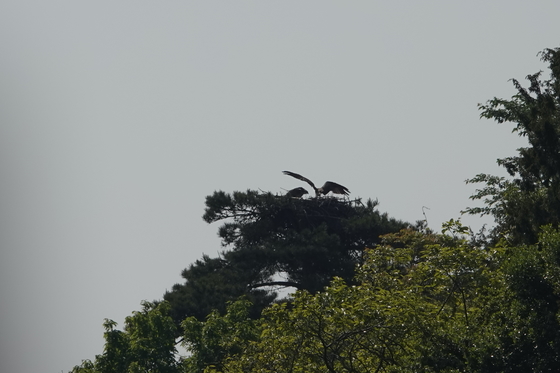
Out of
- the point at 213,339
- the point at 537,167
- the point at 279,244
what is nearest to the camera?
the point at 537,167

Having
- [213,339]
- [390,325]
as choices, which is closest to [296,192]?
[213,339]

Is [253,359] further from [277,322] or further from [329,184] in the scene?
[329,184]

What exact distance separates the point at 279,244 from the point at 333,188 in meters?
3.43

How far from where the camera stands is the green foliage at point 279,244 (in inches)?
1267

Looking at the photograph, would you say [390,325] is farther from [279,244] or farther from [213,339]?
[279,244]

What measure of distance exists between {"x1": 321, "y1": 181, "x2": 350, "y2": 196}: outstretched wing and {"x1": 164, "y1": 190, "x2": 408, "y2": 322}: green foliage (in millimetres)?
557

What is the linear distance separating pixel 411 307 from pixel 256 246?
21328 mm

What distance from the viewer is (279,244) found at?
33969 millimetres

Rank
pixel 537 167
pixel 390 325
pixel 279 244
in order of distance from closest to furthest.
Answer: pixel 390 325 < pixel 537 167 < pixel 279 244

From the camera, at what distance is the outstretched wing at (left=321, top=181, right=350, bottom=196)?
3484cm

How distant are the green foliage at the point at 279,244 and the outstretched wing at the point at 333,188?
0.56 metres

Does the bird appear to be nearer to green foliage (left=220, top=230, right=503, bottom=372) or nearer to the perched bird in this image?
the perched bird

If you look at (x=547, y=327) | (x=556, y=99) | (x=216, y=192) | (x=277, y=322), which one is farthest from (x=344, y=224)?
(x=547, y=327)

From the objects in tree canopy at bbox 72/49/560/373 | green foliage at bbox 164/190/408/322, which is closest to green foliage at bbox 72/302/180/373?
tree canopy at bbox 72/49/560/373
